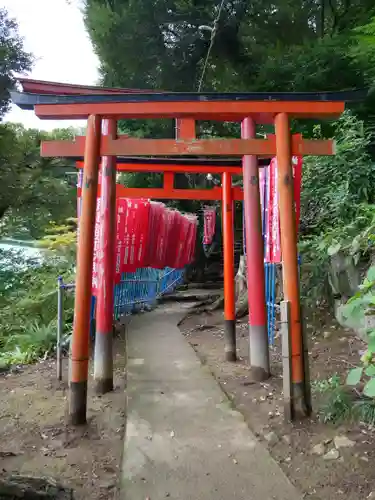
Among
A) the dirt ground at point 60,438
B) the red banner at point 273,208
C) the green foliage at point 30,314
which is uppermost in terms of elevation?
the red banner at point 273,208

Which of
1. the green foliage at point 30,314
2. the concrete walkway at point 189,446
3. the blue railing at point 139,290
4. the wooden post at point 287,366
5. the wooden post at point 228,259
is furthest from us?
the blue railing at point 139,290

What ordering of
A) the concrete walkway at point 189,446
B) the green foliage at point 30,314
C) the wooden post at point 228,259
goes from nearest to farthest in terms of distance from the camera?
the concrete walkway at point 189,446
the wooden post at point 228,259
the green foliage at point 30,314

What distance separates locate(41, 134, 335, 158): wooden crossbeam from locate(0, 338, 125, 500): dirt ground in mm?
2769

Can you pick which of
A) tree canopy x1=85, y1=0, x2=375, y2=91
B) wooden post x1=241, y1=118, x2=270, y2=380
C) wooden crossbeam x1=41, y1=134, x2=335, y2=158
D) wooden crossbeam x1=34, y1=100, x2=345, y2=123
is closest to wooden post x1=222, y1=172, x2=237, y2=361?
wooden post x1=241, y1=118, x2=270, y2=380

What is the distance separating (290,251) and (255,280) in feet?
3.36

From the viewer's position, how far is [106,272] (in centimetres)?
527

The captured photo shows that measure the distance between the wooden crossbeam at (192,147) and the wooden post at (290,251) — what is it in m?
0.17

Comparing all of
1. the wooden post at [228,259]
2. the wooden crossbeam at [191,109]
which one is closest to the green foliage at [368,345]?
the wooden crossbeam at [191,109]

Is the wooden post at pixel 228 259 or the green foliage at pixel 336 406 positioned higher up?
the wooden post at pixel 228 259

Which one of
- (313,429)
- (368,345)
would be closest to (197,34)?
(313,429)

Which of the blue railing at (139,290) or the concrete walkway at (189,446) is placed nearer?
the concrete walkway at (189,446)

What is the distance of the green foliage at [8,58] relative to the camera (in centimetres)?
1133

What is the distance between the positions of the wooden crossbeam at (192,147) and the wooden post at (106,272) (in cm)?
77

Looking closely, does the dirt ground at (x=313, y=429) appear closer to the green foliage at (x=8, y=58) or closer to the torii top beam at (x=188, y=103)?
the torii top beam at (x=188, y=103)
